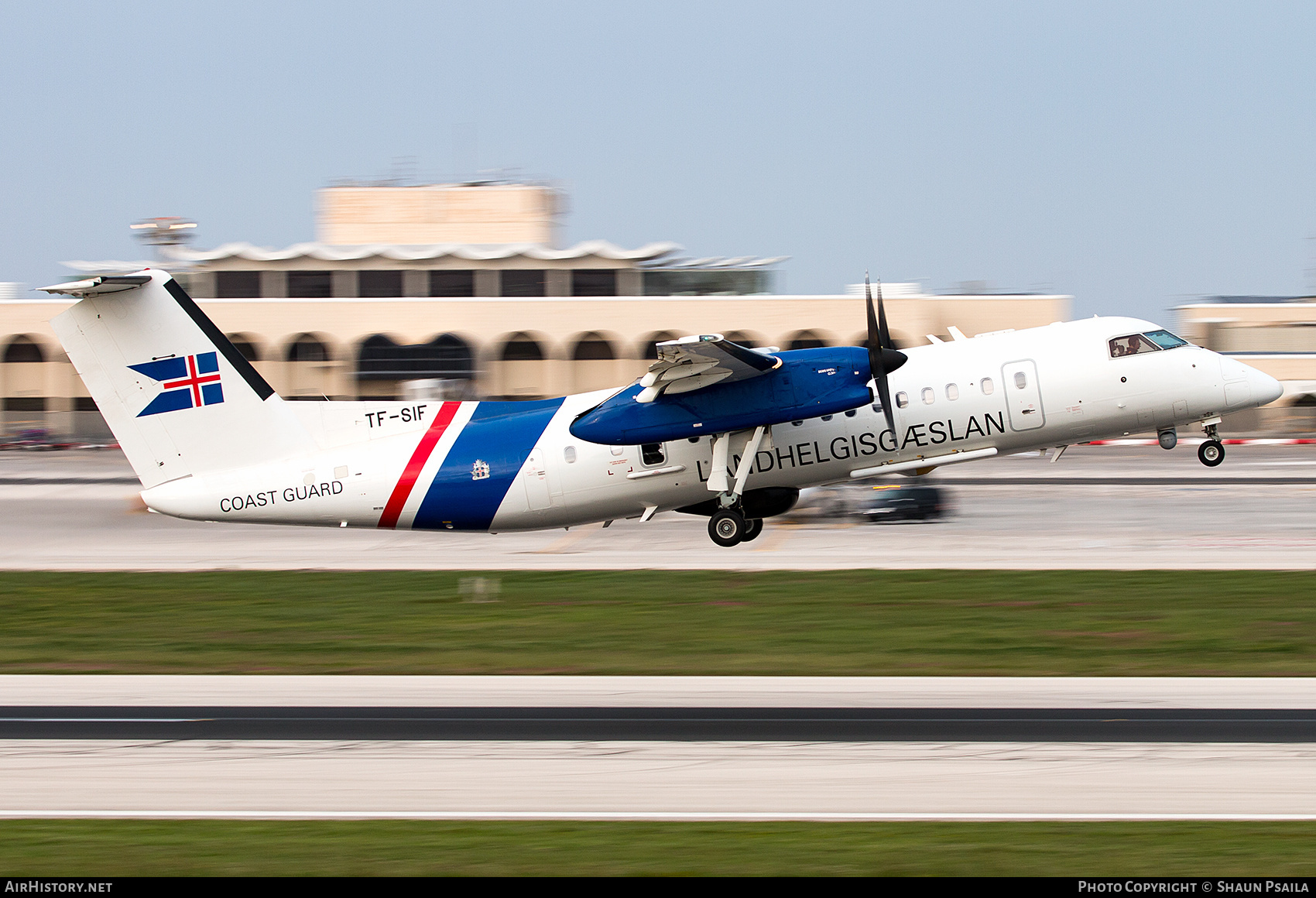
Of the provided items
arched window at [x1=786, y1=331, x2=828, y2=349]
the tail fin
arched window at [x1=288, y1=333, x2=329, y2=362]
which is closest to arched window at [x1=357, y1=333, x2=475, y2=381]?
arched window at [x1=288, y1=333, x2=329, y2=362]

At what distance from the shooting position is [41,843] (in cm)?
1200

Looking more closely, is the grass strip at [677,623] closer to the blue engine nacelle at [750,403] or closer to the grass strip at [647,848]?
the blue engine nacelle at [750,403]

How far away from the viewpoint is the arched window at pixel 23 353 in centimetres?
7494

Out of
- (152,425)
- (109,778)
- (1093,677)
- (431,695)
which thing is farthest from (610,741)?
(152,425)

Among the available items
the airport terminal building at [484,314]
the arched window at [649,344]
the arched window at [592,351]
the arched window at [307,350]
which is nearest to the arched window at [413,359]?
the airport terminal building at [484,314]

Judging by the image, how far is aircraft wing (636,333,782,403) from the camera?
67.1 ft

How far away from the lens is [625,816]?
502 inches

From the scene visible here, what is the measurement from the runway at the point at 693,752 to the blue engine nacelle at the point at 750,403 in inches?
177

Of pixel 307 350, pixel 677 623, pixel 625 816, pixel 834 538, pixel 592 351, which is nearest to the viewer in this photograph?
pixel 625 816

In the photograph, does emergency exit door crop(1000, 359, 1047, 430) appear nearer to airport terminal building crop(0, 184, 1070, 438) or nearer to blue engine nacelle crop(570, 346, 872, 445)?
blue engine nacelle crop(570, 346, 872, 445)

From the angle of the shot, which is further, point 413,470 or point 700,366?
point 413,470

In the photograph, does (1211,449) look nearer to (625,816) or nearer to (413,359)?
(625,816)

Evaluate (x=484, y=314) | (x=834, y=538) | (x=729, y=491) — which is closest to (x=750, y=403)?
(x=729, y=491)

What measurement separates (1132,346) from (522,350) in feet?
172
